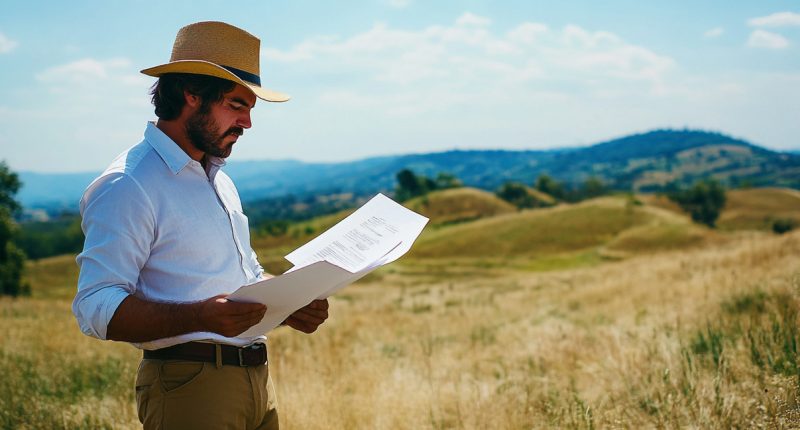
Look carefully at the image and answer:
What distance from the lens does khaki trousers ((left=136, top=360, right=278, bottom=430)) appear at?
90.2 inches

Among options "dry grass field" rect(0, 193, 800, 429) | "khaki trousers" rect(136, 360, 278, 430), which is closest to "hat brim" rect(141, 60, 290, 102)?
"khaki trousers" rect(136, 360, 278, 430)

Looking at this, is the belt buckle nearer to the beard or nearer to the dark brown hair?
the beard

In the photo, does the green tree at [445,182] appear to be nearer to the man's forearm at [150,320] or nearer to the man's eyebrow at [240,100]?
the man's eyebrow at [240,100]

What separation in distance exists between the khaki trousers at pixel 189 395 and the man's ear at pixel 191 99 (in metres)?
1.04

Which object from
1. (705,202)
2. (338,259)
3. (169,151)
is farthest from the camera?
(705,202)

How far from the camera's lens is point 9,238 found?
40938mm

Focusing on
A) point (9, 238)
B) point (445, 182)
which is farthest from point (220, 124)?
point (445, 182)

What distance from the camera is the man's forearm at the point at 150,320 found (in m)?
1.97

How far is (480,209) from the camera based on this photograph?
10831 cm

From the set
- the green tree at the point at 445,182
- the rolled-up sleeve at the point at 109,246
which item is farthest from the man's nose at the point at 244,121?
the green tree at the point at 445,182

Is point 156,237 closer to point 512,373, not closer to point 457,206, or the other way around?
point 512,373

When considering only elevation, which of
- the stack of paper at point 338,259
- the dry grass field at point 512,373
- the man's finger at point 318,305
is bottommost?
the dry grass field at point 512,373

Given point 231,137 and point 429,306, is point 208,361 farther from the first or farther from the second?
point 429,306

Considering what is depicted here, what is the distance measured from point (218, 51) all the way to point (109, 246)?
0.94 metres
